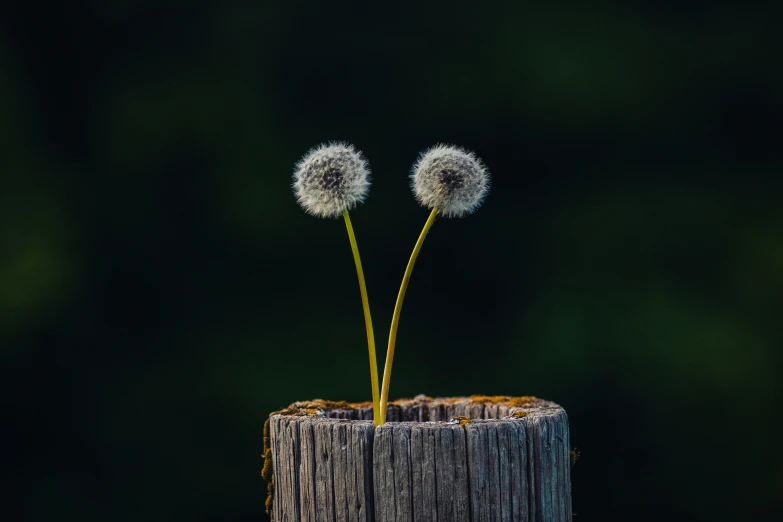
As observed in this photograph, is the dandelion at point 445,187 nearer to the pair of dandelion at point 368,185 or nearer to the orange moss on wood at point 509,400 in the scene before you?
the pair of dandelion at point 368,185

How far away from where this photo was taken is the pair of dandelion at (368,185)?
7.04 feet

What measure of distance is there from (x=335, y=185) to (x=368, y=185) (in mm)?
91

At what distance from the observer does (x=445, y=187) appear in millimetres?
2143

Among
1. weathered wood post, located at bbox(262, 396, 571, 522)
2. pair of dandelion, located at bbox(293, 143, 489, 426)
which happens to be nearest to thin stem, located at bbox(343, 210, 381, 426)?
pair of dandelion, located at bbox(293, 143, 489, 426)

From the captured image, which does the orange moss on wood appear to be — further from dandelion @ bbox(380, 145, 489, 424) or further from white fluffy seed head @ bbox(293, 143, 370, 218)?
white fluffy seed head @ bbox(293, 143, 370, 218)

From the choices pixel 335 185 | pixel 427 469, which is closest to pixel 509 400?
pixel 427 469

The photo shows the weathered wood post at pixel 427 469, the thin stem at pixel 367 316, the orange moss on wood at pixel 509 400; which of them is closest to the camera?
the weathered wood post at pixel 427 469

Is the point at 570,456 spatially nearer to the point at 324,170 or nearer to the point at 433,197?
the point at 433,197

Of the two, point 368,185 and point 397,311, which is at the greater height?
point 368,185

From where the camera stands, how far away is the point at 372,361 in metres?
2.14

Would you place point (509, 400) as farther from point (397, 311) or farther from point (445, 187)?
point (445, 187)

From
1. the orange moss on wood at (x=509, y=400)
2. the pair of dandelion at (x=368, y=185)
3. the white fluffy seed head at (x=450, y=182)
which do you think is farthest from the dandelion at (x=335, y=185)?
the orange moss on wood at (x=509, y=400)

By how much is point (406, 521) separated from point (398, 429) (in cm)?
19

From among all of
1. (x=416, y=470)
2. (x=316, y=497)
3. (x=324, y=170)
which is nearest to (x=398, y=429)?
(x=416, y=470)
